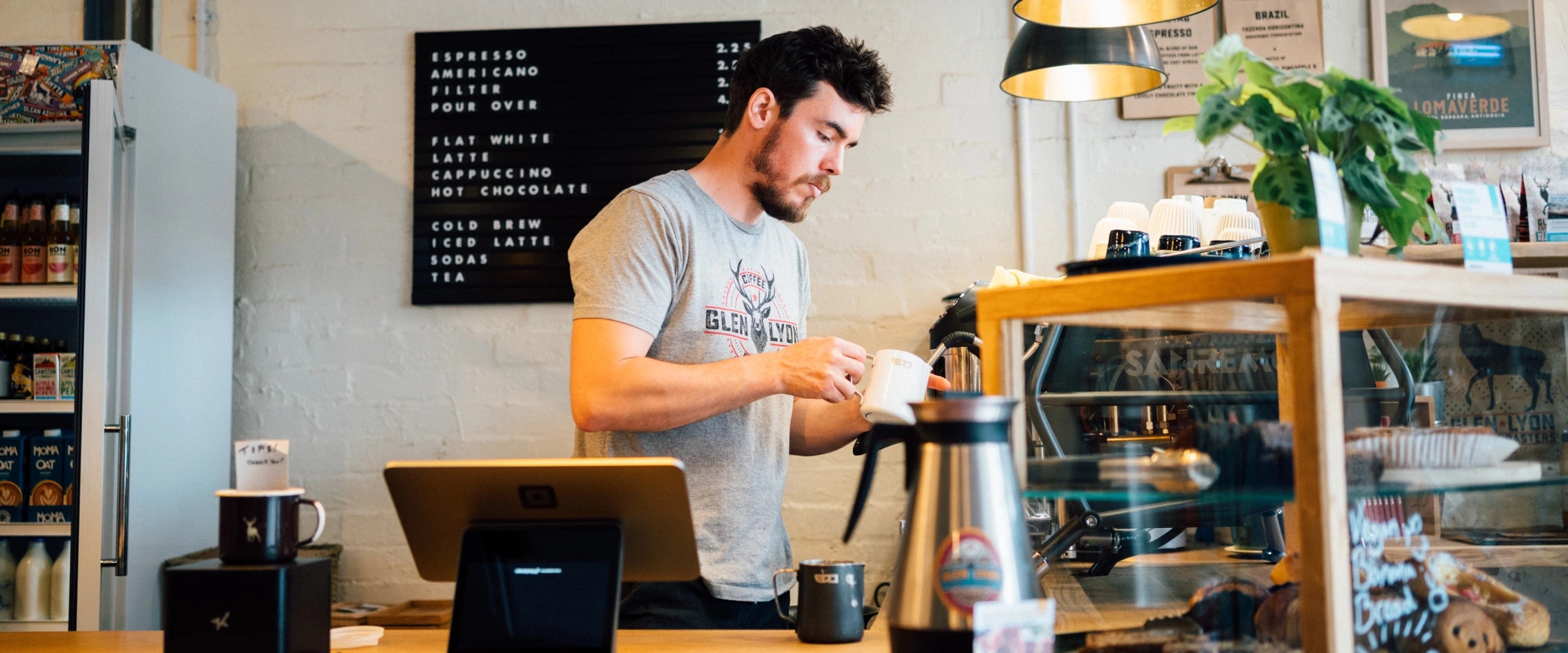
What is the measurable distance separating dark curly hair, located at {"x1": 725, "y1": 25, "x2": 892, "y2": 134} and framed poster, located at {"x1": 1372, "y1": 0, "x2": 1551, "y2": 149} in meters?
1.92

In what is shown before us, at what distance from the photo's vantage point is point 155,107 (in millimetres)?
2801

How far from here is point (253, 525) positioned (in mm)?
1066

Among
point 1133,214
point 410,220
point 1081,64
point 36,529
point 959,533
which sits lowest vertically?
point 36,529

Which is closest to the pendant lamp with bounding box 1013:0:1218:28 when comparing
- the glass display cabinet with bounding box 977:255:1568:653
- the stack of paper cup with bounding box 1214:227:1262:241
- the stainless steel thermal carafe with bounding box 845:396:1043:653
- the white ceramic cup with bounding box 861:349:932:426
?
the stack of paper cup with bounding box 1214:227:1262:241

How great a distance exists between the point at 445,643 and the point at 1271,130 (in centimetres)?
112

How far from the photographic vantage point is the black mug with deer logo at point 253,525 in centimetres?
106

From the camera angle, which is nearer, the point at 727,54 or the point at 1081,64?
the point at 1081,64

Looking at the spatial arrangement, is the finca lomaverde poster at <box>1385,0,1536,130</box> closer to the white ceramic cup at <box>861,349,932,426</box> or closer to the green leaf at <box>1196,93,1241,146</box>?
the white ceramic cup at <box>861,349,932,426</box>

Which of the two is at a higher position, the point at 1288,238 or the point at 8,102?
the point at 8,102

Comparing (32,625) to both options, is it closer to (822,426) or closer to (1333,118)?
(822,426)

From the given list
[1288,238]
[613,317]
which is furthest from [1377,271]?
[613,317]

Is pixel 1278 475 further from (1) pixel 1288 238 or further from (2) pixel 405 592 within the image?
(2) pixel 405 592

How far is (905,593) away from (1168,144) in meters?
2.62

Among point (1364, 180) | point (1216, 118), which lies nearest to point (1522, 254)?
point (1364, 180)
